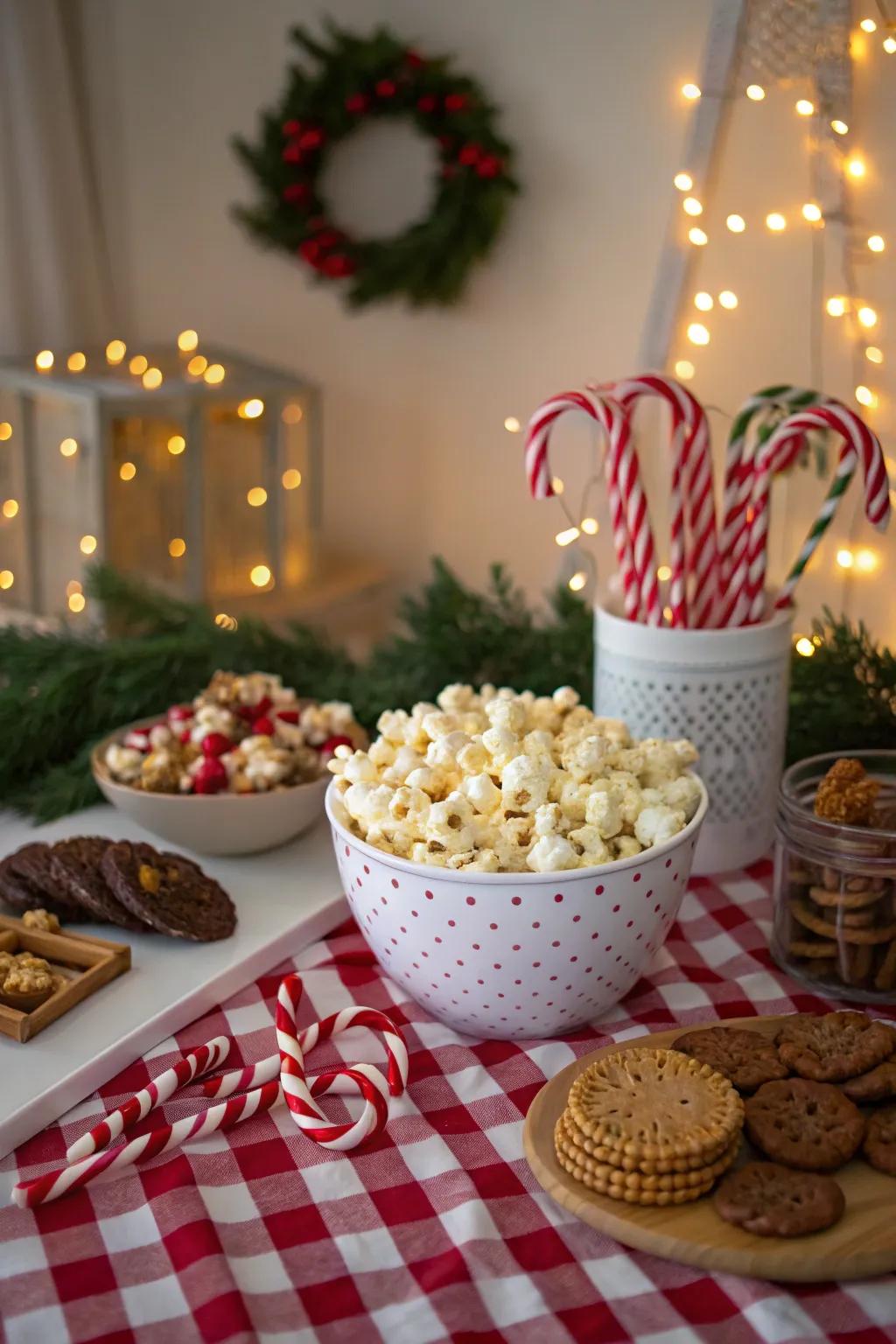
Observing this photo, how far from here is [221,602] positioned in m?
2.15

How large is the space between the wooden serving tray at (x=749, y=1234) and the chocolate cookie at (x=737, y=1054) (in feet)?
0.17

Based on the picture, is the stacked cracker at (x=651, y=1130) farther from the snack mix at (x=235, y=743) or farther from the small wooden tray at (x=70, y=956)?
the snack mix at (x=235, y=743)

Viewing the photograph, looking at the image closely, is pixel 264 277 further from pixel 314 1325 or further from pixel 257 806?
pixel 314 1325

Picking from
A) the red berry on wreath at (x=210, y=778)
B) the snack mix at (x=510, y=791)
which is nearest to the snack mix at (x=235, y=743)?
the red berry on wreath at (x=210, y=778)

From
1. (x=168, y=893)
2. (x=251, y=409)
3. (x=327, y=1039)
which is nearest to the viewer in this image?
(x=327, y=1039)

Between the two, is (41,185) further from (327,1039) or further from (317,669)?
(327,1039)

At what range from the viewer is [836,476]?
1.25m

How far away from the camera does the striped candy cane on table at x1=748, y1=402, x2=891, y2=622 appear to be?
1.20m

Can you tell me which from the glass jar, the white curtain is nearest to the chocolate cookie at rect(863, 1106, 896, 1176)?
the glass jar

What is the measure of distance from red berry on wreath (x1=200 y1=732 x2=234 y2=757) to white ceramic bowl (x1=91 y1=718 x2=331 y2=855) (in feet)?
0.16

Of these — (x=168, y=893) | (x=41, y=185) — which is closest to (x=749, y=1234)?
(x=168, y=893)

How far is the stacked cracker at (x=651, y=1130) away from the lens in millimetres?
811

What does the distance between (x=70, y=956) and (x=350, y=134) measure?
1.52 m

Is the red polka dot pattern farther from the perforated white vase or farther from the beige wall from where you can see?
the beige wall
